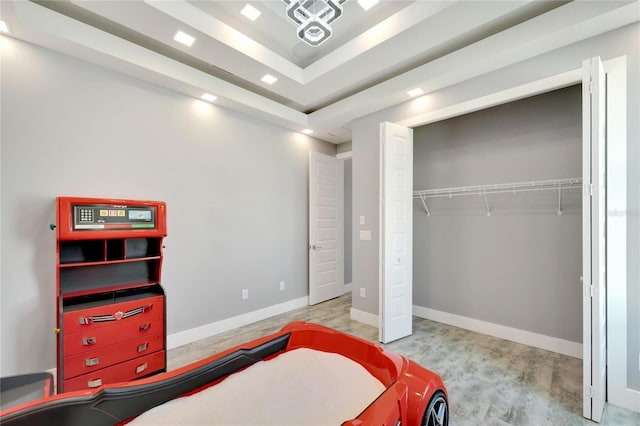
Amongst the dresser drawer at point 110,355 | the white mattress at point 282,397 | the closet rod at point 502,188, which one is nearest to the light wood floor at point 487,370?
the dresser drawer at point 110,355

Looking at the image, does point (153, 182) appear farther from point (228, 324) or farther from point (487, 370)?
point (487, 370)

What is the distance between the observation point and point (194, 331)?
3105mm

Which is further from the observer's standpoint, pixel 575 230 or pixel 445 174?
pixel 445 174

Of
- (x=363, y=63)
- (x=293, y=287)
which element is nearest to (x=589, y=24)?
(x=363, y=63)

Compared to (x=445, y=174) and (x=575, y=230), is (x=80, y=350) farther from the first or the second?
(x=575, y=230)

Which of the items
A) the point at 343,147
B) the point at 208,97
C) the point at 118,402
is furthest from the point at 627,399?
the point at 208,97

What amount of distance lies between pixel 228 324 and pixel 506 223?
3502mm

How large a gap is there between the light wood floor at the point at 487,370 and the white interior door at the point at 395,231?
0.25 meters

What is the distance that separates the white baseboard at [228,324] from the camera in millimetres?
2975

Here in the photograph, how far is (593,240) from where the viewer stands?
5.98 ft

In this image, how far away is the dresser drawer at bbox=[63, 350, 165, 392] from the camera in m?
1.90

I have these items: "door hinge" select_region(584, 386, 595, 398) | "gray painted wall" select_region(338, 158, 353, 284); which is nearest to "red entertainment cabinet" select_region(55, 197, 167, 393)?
"door hinge" select_region(584, 386, 595, 398)

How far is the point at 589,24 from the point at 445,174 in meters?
1.86

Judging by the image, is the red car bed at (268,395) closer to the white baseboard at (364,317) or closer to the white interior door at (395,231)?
the white interior door at (395,231)
